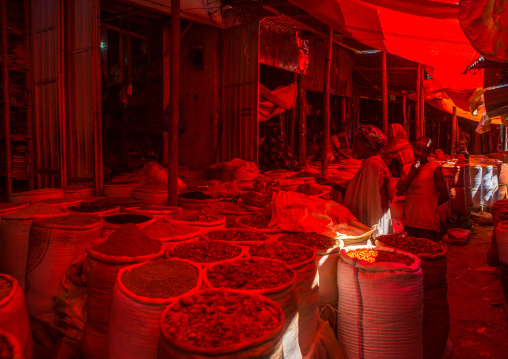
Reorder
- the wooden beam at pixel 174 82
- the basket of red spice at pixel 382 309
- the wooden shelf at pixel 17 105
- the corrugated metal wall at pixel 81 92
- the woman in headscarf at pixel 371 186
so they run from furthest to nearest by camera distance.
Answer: the wooden shelf at pixel 17 105 < the corrugated metal wall at pixel 81 92 < the wooden beam at pixel 174 82 < the woman in headscarf at pixel 371 186 < the basket of red spice at pixel 382 309

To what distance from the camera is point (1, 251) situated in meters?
2.95

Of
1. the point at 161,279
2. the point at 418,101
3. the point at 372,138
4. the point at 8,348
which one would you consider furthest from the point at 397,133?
the point at 8,348

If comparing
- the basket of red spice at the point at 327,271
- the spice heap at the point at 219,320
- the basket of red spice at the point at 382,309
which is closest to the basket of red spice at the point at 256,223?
the basket of red spice at the point at 327,271

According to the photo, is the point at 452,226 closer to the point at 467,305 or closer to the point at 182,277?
the point at 467,305

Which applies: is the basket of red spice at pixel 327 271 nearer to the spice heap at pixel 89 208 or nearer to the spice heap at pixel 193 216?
the spice heap at pixel 193 216

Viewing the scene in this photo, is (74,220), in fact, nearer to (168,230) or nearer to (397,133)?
(168,230)

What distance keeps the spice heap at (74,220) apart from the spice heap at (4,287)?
820 millimetres

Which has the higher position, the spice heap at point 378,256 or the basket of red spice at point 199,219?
the basket of red spice at point 199,219

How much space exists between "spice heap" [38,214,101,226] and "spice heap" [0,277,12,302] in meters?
0.82

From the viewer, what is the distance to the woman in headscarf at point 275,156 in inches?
303

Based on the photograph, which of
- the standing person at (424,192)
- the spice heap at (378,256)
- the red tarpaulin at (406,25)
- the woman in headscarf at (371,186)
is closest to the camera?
the spice heap at (378,256)

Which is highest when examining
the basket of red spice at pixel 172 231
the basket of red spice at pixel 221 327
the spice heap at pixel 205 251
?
the basket of red spice at pixel 172 231

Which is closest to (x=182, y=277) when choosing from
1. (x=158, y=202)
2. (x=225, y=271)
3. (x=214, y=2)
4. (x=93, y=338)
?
(x=225, y=271)

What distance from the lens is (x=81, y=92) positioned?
4914 millimetres
